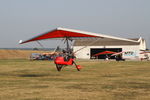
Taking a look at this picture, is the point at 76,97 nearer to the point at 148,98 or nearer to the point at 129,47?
the point at 148,98

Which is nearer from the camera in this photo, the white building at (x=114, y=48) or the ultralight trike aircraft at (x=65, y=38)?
the ultralight trike aircraft at (x=65, y=38)

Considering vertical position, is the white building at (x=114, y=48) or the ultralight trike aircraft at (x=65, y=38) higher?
the white building at (x=114, y=48)

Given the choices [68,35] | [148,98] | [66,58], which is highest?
[68,35]

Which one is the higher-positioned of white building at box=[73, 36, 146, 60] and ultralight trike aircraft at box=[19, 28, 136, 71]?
white building at box=[73, 36, 146, 60]

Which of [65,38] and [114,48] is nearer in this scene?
[65,38]

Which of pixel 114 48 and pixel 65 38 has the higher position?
pixel 114 48

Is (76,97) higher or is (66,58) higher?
(66,58)

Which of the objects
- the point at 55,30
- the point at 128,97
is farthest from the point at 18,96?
the point at 55,30

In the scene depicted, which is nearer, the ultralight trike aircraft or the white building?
the ultralight trike aircraft

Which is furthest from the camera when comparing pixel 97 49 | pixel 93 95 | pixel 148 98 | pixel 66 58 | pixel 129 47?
pixel 97 49

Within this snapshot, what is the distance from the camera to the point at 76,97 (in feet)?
28.3

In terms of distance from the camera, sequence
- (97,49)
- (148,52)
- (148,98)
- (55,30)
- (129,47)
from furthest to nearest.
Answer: (97,49), (129,47), (148,52), (55,30), (148,98)

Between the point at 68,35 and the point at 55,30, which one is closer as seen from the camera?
the point at 55,30

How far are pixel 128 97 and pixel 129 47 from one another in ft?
189
